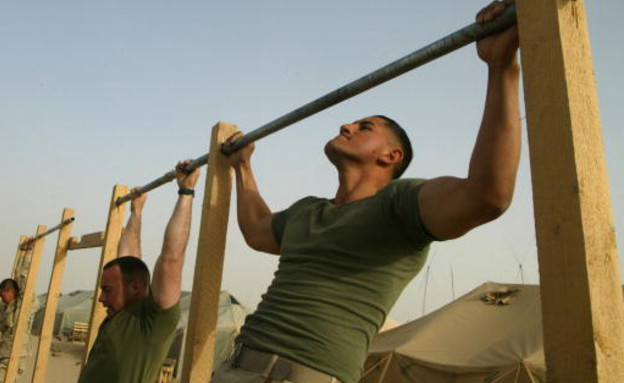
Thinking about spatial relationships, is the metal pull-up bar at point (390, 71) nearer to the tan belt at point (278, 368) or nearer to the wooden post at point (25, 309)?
the tan belt at point (278, 368)

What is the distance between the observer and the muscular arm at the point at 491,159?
1.16m

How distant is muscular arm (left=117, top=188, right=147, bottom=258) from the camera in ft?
12.6

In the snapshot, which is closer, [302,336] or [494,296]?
[302,336]

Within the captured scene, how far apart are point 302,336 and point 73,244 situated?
17.9 ft

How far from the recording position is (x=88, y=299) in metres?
31.3

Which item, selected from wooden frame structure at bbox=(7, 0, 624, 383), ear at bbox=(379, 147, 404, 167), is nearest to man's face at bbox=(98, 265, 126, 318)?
ear at bbox=(379, 147, 404, 167)

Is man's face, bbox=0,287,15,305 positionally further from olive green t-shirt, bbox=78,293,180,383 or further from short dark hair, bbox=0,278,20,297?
olive green t-shirt, bbox=78,293,180,383

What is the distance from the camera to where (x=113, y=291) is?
9.29 feet

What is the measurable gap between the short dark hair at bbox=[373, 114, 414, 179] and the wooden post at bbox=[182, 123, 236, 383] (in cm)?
90

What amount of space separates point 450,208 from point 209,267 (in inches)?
53.2

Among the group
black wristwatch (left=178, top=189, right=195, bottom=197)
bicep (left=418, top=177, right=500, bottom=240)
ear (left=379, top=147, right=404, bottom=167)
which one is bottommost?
bicep (left=418, top=177, right=500, bottom=240)

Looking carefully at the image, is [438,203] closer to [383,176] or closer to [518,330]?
[383,176]

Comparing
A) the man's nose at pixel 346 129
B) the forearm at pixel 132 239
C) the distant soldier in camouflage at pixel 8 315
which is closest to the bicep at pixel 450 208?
the man's nose at pixel 346 129

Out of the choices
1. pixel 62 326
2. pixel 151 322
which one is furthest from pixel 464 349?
pixel 62 326
